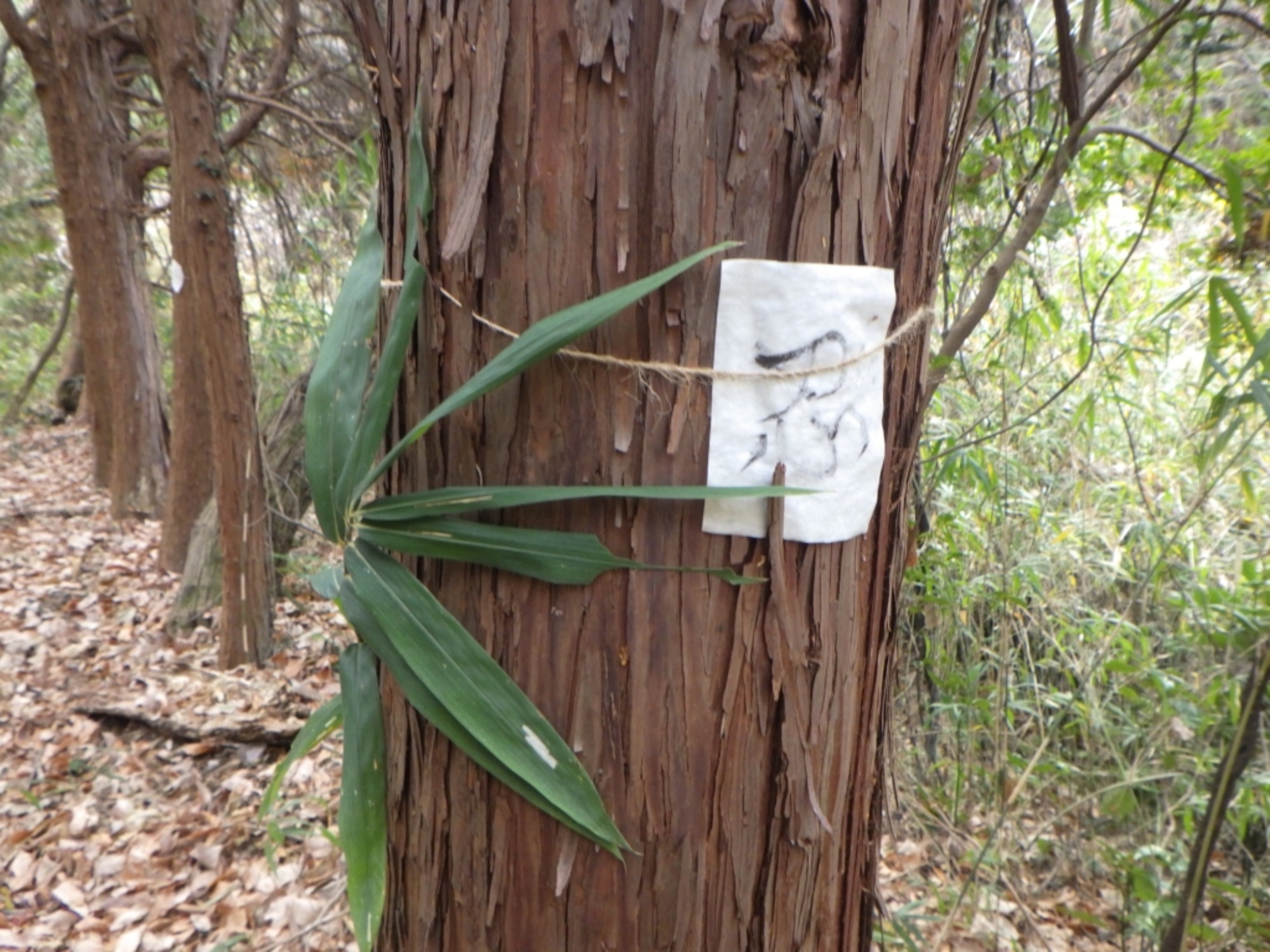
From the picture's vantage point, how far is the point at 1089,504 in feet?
8.12

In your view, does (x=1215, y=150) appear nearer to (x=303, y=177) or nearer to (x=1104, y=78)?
(x=1104, y=78)

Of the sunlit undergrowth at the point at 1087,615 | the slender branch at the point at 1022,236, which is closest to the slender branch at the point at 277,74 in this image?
the sunlit undergrowth at the point at 1087,615

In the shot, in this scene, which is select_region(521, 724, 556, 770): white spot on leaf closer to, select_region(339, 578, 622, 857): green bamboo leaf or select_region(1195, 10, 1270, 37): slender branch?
select_region(339, 578, 622, 857): green bamboo leaf

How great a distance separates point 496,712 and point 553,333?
1.09 ft

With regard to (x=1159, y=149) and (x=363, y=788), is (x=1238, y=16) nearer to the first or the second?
(x=1159, y=149)

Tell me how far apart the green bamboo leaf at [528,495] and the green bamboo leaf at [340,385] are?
77mm

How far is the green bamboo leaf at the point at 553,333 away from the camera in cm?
65

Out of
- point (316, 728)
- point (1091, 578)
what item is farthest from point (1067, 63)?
point (1091, 578)

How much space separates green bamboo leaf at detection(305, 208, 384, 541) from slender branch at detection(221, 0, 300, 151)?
3271mm

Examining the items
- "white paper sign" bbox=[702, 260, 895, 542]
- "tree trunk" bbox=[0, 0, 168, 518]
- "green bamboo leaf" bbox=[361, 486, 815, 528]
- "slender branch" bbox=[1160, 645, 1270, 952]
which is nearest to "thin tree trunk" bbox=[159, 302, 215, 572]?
"tree trunk" bbox=[0, 0, 168, 518]

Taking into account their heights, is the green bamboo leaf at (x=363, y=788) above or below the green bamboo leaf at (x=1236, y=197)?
below

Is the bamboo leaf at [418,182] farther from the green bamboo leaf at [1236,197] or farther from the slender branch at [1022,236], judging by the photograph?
the green bamboo leaf at [1236,197]

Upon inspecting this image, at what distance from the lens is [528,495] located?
0.69 meters

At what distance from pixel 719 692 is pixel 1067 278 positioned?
2340mm
